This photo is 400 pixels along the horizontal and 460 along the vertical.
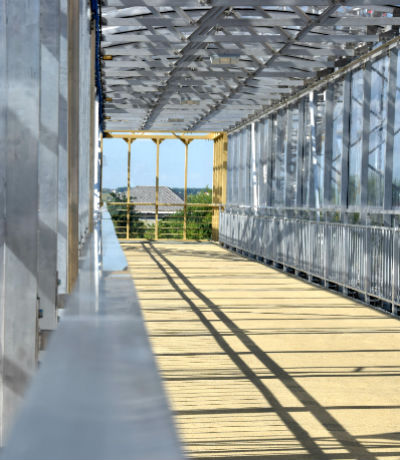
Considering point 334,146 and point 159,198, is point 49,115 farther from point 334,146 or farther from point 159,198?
point 159,198

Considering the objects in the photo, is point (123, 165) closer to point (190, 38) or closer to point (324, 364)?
point (190, 38)

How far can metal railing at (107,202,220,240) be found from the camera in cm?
3023

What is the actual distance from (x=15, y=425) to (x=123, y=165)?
2878cm

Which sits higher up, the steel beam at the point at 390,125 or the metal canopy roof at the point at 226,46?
the metal canopy roof at the point at 226,46

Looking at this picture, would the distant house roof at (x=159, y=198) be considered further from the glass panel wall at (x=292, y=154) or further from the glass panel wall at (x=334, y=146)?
the glass panel wall at (x=292, y=154)

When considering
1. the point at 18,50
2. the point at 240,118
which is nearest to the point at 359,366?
the point at 18,50

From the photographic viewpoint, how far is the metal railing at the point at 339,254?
1144 cm

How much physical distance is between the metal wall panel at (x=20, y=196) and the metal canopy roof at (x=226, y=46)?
814cm

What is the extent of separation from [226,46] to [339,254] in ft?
13.6

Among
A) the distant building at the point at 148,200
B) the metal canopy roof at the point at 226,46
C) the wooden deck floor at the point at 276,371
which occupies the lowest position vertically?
the wooden deck floor at the point at 276,371

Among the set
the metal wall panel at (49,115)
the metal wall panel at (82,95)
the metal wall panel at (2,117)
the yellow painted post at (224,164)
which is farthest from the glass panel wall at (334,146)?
the metal wall panel at (2,117)

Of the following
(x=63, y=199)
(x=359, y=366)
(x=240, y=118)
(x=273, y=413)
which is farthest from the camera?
(x=240, y=118)

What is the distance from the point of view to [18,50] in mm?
2973

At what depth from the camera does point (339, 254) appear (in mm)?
13938
